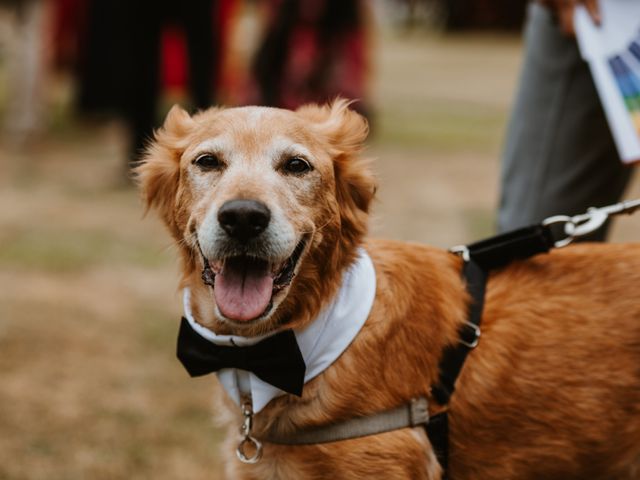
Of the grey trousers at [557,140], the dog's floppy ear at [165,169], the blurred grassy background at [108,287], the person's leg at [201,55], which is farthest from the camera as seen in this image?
the person's leg at [201,55]

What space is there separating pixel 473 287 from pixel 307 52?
7.88 meters

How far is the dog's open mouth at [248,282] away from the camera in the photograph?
2.17 m

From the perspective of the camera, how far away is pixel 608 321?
2389 millimetres

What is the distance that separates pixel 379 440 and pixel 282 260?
565 millimetres

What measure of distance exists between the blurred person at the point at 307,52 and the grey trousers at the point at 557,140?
6.91 meters

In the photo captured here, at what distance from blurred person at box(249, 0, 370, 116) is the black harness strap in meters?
7.48

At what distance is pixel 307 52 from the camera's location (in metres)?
9.95

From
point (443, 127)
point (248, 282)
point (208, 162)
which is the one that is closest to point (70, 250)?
point (208, 162)

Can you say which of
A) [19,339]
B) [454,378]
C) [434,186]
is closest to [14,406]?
[19,339]

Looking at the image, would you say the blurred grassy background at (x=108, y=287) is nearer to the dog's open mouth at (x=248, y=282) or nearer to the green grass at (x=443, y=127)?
the green grass at (x=443, y=127)

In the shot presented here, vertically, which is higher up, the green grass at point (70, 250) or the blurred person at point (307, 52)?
the blurred person at point (307, 52)

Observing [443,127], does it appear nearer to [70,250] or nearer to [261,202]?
[70,250]

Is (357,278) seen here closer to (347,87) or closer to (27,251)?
(27,251)

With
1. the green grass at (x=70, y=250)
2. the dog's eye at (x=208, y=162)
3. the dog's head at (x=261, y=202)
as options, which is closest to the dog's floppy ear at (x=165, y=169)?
the dog's head at (x=261, y=202)
